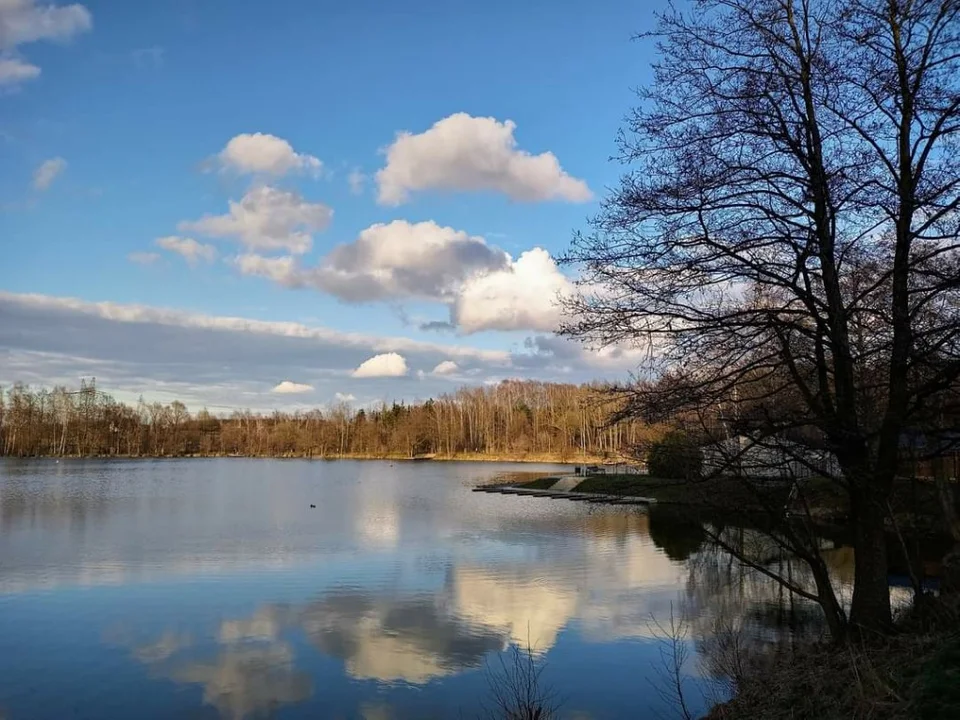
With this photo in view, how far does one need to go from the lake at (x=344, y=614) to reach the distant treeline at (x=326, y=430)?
227 ft

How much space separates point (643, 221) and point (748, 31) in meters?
2.26

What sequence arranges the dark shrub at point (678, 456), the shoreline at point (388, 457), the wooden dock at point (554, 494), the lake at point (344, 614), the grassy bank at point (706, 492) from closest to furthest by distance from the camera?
the dark shrub at point (678, 456), the grassy bank at point (706, 492), the lake at point (344, 614), the wooden dock at point (554, 494), the shoreline at point (388, 457)

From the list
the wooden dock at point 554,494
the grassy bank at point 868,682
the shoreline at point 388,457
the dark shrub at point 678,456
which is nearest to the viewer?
the grassy bank at point 868,682

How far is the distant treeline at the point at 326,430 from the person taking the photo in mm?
113062

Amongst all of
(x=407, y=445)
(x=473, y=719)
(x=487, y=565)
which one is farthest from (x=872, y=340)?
(x=407, y=445)

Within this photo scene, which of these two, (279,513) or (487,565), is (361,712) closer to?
(487,565)

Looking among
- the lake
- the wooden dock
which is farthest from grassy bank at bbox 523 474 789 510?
the wooden dock

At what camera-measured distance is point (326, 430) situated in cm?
13825

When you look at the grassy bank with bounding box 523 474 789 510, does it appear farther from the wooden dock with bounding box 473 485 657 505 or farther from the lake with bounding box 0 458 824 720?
the wooden dock with bounding box 473 485 657 505

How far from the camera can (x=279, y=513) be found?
1352 inches

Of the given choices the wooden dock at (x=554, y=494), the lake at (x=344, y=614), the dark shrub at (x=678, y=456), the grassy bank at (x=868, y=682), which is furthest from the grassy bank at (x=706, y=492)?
the wooden dock at (x=554, y=494)

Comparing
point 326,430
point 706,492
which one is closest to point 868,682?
point 706,492

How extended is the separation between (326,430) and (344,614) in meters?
127

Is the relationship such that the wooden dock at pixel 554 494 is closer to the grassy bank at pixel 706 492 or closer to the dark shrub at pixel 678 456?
the grassy bank at pixel 706 492
